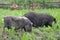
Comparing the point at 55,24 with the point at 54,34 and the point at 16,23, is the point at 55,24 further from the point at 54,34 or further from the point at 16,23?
the point at 16,23

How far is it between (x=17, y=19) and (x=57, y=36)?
1.25 metres

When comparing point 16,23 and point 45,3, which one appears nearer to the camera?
point 16,23

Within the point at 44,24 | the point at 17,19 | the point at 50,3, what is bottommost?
the point at 50,3

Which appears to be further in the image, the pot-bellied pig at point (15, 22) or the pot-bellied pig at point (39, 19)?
the pot-bellied pig at point (39, 19)

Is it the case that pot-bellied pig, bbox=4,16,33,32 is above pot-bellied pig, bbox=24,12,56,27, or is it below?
above

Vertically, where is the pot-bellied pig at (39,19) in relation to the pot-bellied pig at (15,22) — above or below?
below

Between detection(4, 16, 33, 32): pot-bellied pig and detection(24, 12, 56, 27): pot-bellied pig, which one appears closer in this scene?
detection(4, 16, 33, 32): pot-bellied pig

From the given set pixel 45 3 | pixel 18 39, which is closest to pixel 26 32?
pixel 18 39

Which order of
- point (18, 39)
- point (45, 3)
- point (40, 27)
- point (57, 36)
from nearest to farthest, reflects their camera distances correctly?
1. point (18, 39)
2. point (57, 36)
3. point (40, 27)
4. point (45, 3)

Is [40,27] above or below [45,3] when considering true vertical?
above

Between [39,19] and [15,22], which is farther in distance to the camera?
[39,19]

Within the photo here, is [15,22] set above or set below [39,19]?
above

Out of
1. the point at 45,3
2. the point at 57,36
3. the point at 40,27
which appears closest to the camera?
the point at 57,36

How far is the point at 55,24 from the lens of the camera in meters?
8.66
